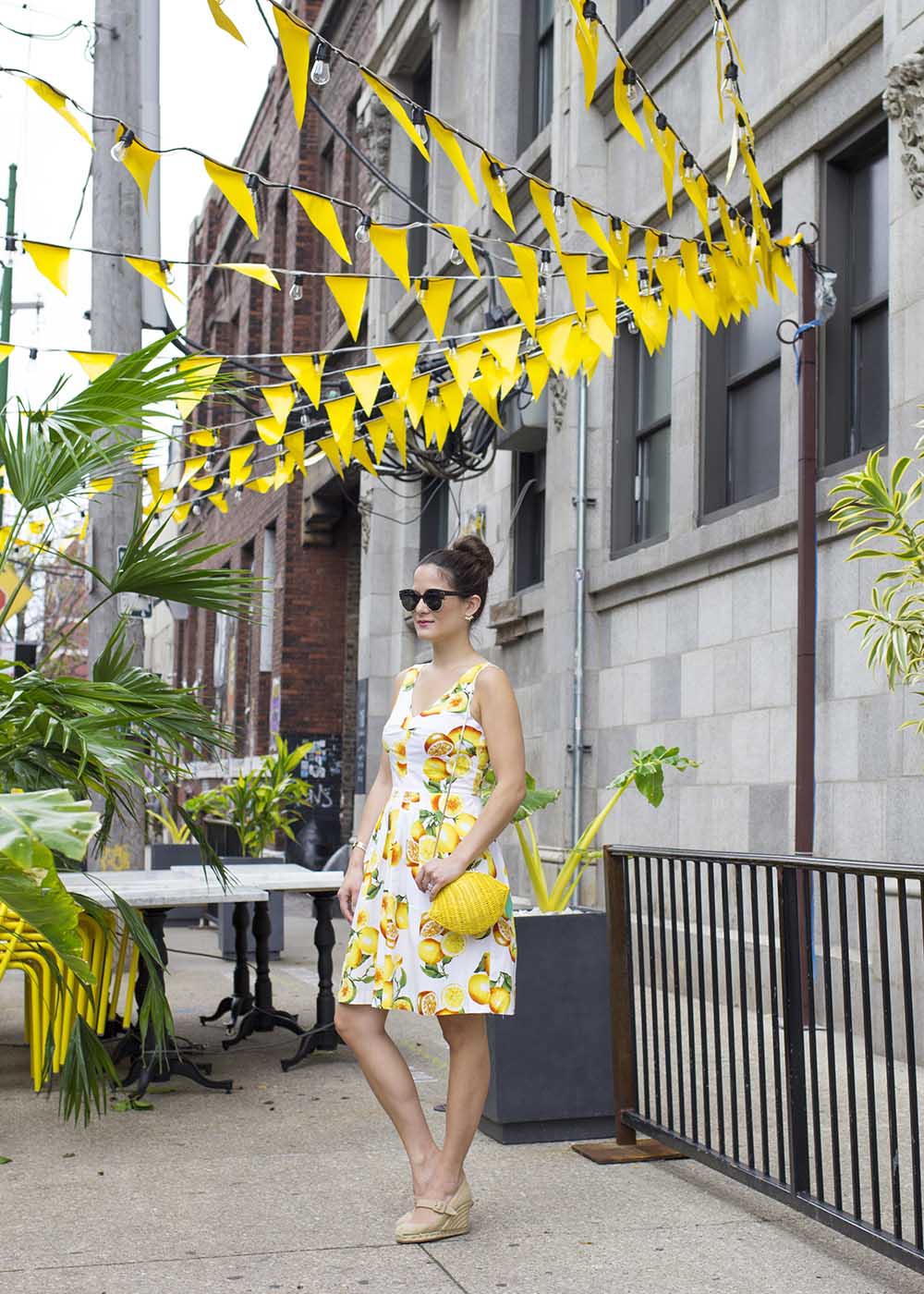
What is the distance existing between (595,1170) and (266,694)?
831 inches

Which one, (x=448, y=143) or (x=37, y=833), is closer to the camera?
(x=37, y=833)

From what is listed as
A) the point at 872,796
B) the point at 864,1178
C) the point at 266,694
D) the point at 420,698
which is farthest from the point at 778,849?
the point at 266,694

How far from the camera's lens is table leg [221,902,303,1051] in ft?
25.9

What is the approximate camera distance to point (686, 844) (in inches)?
403

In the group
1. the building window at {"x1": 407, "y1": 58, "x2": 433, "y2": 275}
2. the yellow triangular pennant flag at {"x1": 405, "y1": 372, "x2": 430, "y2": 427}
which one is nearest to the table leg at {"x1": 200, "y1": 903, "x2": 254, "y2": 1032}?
the yellow triangular pennant flag at {"x1": 405, "y1": 372, "x2": 430, "y2": 427}

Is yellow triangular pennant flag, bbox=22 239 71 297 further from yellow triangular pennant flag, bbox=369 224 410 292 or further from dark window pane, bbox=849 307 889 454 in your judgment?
dark window pane, bbox=849 307 889 454

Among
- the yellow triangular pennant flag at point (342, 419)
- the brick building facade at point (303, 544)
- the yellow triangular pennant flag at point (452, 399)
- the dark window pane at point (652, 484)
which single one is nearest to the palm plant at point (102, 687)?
the yellow triangular pennant flag at point (342, 419)

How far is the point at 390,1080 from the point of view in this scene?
14.9ft

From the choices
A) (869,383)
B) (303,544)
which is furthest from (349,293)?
(303,544)

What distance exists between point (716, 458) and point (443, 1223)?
6.95m

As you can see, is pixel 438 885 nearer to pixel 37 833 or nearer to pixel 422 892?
pixel 422 892

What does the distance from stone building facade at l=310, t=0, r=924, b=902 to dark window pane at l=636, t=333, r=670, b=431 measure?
1.0 inches

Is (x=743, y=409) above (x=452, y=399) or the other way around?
above

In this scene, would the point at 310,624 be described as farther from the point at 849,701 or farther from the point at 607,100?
the point at 849,701
